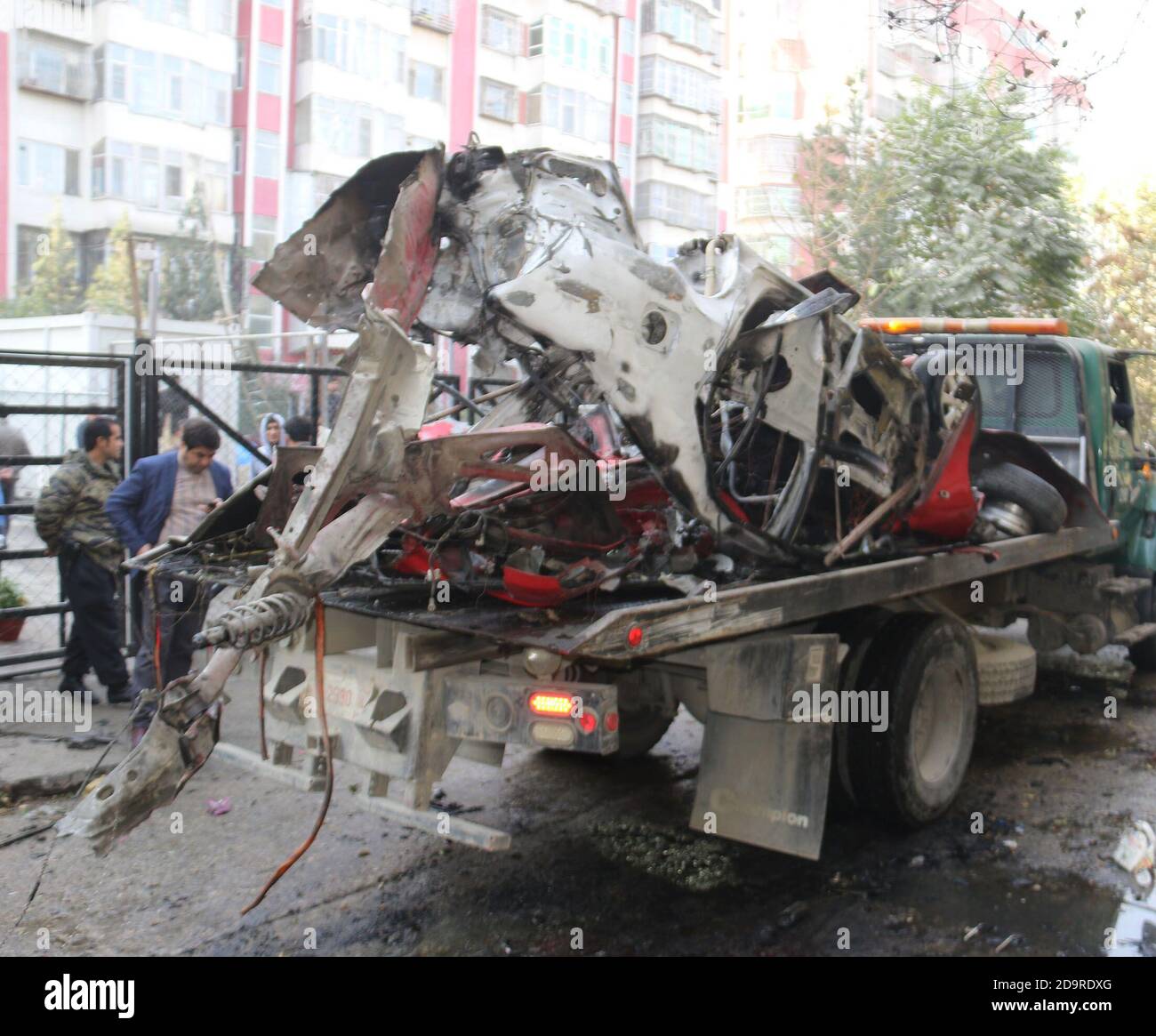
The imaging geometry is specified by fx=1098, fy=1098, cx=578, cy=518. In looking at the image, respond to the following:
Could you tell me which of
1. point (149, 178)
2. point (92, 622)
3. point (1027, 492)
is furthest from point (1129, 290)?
point (149, 178)

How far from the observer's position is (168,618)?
206 inches

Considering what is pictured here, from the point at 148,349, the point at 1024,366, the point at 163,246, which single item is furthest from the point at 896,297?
the point at 163,246

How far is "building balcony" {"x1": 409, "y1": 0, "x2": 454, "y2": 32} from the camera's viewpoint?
2898cm

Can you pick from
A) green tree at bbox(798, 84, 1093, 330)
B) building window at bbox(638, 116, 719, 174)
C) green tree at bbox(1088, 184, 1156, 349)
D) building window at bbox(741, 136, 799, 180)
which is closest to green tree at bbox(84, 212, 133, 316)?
green tree at bbox(798, 84, 1093, 330)

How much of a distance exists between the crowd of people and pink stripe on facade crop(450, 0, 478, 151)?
82.8 feet

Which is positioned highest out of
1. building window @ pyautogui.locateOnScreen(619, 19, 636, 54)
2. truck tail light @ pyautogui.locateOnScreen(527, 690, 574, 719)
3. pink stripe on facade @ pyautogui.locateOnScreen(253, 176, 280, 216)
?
building window @ pyautogui.locateOnScreen(619, 19, 636, 54)

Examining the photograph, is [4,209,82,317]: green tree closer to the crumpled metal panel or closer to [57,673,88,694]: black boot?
[57,673,88,694]: black boot

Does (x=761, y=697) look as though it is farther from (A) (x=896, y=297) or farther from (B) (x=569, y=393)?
(A) (x=896, y=297)

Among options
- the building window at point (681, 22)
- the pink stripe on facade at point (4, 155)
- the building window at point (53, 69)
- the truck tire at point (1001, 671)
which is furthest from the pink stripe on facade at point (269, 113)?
the truck tire at point (1001, 671)

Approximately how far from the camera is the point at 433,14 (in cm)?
2942

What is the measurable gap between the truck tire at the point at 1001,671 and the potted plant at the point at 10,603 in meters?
6.05
